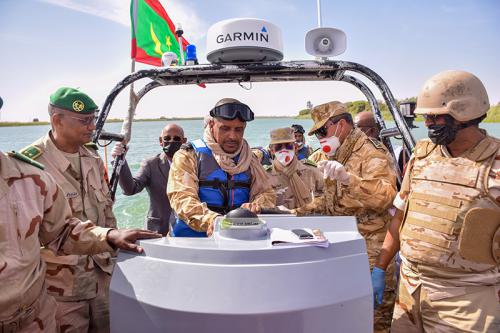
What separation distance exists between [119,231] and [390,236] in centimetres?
150

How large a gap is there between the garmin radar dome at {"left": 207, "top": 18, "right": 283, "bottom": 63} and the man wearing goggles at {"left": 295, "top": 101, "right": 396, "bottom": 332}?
0.63 metres

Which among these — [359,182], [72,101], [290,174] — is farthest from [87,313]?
[290,174]

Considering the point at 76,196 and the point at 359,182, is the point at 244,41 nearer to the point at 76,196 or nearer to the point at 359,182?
the point at 359,182

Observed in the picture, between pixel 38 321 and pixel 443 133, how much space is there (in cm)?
203

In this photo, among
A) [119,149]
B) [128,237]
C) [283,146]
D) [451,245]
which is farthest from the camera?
[283,146]

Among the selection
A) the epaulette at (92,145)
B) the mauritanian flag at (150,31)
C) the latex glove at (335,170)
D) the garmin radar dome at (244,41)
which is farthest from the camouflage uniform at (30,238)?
the mauritanian flag at (150,31)

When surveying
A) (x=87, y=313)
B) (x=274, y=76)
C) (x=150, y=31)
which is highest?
(x=150, y=31)

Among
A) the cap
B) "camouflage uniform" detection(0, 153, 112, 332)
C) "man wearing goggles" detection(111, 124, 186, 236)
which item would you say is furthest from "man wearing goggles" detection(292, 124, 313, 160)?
"camouflage uniform" detection(0, 153, 112, 332)

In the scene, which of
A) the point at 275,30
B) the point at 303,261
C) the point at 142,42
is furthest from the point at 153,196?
the point at 303,261

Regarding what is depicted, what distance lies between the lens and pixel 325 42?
2.39 m

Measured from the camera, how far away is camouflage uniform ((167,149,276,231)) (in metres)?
1.91

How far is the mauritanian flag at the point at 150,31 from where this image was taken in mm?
3445

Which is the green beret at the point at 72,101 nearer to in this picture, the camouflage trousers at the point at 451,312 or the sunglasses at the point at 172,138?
the sunglasses at the point at 172,138

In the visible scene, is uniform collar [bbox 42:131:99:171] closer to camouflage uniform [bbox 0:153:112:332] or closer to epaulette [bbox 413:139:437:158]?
camouflage uniform [bbox 0:153:112:332]
